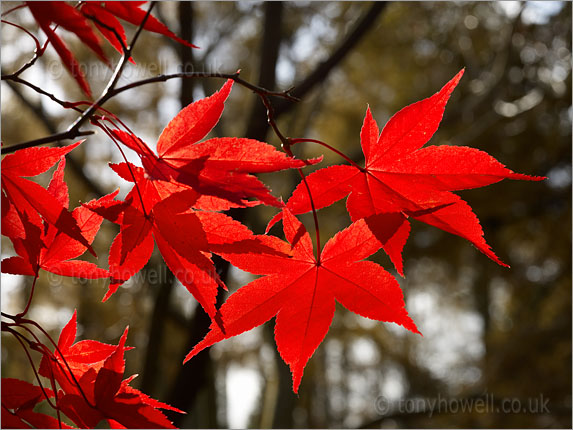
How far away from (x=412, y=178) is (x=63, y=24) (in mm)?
334

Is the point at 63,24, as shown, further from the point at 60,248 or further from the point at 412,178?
the point at 412,178

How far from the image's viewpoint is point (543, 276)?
19.3 feet

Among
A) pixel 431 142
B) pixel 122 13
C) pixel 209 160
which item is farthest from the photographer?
pixel 431 142

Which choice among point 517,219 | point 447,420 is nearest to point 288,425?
point 517,219

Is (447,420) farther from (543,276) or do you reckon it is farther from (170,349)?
(170,349)

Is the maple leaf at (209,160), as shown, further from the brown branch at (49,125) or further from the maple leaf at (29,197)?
the brown branch at (49,125)

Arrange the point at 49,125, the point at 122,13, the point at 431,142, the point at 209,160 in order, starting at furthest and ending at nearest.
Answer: the point at 431,142 → the point at 49,125 → the point at 122,13 → the point at 209,160

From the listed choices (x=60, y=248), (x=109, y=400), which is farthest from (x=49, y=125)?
(x=109, y=400)

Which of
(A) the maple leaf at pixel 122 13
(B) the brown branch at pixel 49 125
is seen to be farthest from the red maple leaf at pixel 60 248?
(B) the brown branch at pixel 49 125

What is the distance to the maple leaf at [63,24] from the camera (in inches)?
19.0

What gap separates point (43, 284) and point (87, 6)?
5.72 m

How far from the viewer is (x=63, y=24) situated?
1.64 feet

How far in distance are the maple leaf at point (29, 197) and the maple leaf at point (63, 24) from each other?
80 mm

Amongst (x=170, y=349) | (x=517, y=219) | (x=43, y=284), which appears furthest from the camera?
(x=43, y=284)
